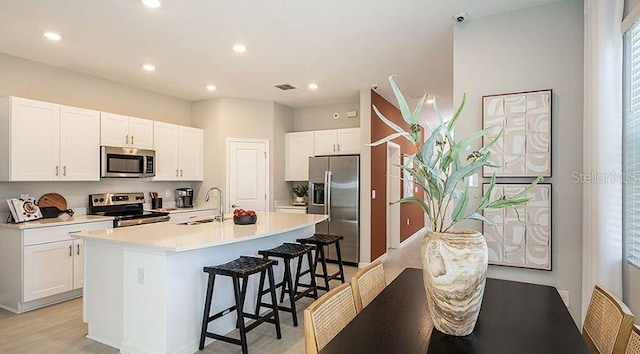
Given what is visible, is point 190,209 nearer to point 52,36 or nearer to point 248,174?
point 248,174

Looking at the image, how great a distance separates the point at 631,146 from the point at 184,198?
540 centimetres

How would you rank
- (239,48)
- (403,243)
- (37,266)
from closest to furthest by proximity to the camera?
(37,266)
(239,48)
(403,243)

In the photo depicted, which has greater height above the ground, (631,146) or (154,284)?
(631,146)

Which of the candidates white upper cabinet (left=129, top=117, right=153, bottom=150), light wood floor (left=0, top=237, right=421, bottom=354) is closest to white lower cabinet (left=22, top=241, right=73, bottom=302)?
light wood floor (left=0, top=237, right=421, bottom=354)

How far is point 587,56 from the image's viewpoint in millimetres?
2406

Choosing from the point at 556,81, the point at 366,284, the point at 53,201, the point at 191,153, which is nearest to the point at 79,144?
the point at 53,201

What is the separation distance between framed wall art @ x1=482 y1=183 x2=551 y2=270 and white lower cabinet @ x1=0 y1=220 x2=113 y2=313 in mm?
3926

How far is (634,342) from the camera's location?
111cm

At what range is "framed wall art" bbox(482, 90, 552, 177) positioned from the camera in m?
2.64

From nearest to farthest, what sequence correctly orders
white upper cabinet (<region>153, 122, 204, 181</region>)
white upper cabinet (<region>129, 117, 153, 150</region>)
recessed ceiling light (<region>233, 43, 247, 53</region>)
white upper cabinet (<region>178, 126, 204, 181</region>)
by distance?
recessed ceiling light (<region>233, 43, 247, 53</region>)
white upper cabinet (<region>129, 117, 153, 150</region>)
white upper cabinet (<region>153, 122, 204, 181</region>)
white upper cabinet (<region>178, 126, 204, 181</region>)

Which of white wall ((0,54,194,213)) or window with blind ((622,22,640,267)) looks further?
white wall ((0,54,194,213))

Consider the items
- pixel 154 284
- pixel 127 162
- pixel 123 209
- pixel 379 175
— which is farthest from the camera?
pixel 379 175

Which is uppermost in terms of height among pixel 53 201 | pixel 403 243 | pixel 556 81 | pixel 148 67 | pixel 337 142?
pixel 148 67

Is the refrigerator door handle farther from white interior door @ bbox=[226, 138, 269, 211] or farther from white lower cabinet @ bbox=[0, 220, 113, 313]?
white lower cabinet @ bbox=[0, 220, 113, 313]
